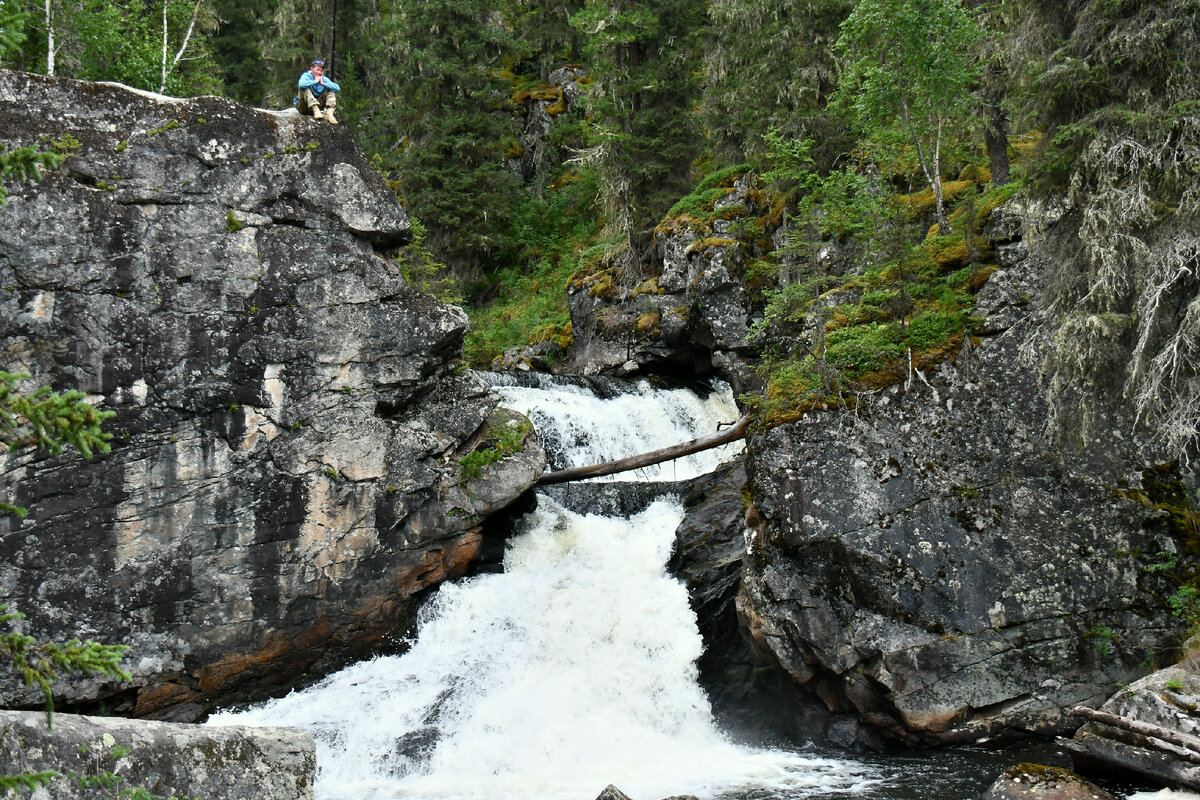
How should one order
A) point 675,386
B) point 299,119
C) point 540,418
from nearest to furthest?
point 299,119
point 540,418
point 675,386

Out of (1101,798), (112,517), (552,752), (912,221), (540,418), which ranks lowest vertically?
(552,752)

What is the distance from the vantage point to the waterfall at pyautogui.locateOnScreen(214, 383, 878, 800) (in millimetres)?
9617

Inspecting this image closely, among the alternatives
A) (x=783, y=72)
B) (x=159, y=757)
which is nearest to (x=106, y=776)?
(x=159, y=757)

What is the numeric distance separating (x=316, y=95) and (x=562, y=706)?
10451mm

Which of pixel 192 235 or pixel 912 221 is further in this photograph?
pixel 912 221

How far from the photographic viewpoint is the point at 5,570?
10141 mm

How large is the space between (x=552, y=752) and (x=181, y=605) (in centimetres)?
571

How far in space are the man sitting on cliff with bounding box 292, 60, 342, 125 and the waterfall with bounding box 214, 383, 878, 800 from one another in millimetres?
7735

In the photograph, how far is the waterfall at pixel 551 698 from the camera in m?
9.62

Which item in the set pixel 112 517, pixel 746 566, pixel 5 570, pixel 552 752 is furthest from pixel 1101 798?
pixel 5 570

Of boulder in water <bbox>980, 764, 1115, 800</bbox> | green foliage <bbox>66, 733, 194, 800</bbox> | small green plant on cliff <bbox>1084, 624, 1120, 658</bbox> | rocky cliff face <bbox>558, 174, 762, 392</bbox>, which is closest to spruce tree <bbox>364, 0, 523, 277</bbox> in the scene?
rocky cliff face <bbox>558, 174, 762, 392</bbox>

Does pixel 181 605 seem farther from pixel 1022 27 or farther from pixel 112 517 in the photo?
pixel 1022 27

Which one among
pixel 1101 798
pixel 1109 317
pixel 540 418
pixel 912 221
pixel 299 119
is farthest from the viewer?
pixel 540 418

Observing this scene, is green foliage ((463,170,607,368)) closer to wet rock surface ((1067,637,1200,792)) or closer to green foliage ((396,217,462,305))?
green foliage ((396,217,462,305))
